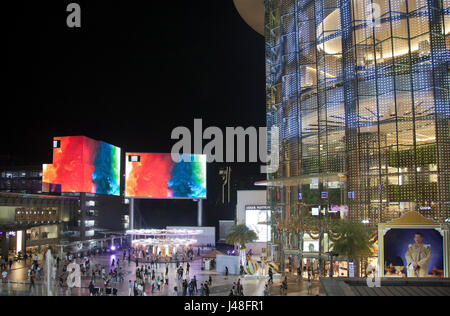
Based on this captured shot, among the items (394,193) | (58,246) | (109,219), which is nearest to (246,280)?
(394,193)

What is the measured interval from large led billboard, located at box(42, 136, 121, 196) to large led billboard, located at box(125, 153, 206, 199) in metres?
5.31

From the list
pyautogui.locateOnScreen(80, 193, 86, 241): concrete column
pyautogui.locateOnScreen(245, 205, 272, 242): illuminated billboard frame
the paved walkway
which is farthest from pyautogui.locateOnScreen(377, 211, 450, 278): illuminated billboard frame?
pyautogui.locateOnScreen(80, 193, 86, 241): concrete column

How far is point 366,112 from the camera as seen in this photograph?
30.6 metres

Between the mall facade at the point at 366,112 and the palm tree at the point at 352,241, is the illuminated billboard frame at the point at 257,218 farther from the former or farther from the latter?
the palm tree at the point at 352,241

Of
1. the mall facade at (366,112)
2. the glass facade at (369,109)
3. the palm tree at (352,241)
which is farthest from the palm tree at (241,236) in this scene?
the palm tree at (352,241)

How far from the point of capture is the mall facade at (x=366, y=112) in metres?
27.8

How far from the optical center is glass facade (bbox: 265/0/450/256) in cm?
2780

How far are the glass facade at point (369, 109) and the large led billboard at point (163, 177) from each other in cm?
3505

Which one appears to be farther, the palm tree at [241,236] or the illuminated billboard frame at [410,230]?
the palm tree at [241,236]

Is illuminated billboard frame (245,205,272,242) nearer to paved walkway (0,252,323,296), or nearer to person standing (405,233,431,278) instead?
paved walkway (0,252,323,296)

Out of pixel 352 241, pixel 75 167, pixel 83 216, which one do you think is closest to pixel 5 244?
pixel 83 216

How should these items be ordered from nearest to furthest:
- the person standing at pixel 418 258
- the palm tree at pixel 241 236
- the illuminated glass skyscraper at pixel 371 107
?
the person standing at pixel 418 258 < the illuminated glass skyscraper at pixel 371 107 < the palm tree at pixel 241 236

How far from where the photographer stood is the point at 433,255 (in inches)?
1018
